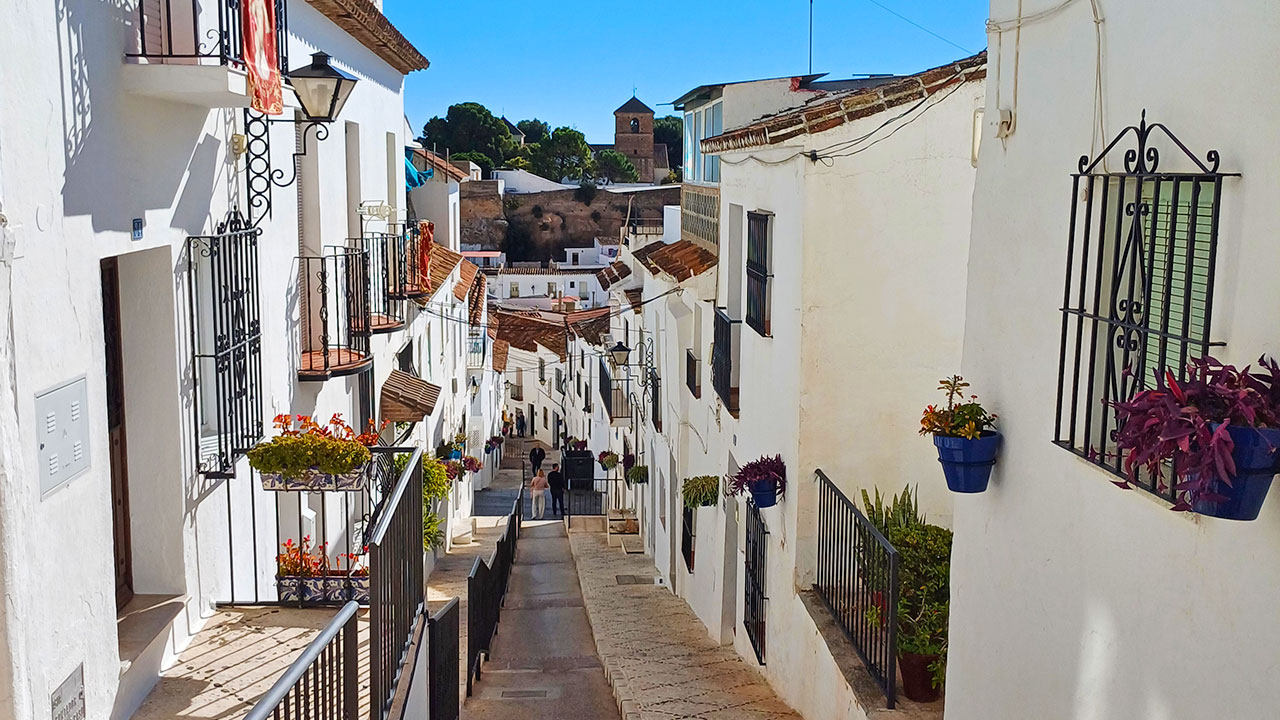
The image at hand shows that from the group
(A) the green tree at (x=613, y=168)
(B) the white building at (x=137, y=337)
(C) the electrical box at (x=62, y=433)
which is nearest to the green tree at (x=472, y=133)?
(A) the green tree at (x=613, y=168)

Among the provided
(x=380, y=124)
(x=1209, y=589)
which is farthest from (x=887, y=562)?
(x=380, y=124)

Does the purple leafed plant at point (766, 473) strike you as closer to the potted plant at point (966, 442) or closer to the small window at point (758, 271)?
the small window at point (758, 271)

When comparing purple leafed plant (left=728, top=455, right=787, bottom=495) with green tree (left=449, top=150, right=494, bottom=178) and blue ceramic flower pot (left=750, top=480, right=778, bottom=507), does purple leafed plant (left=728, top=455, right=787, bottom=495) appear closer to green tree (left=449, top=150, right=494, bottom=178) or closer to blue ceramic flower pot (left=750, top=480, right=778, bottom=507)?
blue ceramic flower pot (left=750, top=480, right=778, bottom=507)

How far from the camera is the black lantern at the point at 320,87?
25.2 feet

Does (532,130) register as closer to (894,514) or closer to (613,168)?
(613,168)

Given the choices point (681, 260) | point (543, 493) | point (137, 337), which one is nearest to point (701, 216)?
point (681, 260)

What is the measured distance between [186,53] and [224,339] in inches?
63.0

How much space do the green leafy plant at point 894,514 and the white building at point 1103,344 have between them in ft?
6.34

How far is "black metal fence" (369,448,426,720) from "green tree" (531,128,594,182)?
81321 mm

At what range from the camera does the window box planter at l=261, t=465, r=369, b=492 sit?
6801 mm

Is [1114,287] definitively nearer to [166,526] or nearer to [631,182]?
[166,526]

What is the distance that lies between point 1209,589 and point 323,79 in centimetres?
624

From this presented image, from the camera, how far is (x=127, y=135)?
551 cm

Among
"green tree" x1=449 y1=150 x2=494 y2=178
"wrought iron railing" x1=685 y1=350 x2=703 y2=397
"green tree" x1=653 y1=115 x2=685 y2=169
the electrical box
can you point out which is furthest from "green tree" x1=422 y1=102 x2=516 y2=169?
the electrical box
